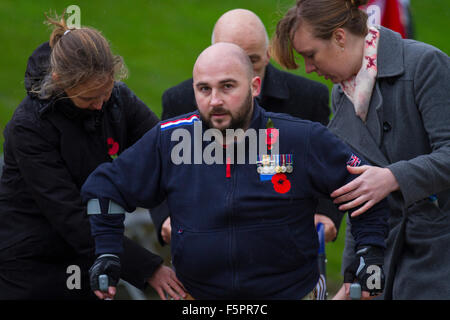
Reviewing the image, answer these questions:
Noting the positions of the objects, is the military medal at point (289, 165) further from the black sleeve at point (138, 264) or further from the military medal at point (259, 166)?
the black sleeve at point (138, 264)

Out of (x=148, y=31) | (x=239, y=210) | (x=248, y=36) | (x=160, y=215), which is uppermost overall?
(x=148, y=31)

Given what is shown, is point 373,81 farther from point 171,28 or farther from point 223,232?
point 171,28

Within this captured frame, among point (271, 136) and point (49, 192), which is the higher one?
point (271, 136)

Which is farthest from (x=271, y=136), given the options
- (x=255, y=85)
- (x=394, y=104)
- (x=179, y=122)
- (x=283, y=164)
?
(x=394, y=104)

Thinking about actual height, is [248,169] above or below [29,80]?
below

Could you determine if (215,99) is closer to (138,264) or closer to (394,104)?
(394,104)

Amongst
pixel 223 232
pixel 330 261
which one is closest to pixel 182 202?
pixel 223 232

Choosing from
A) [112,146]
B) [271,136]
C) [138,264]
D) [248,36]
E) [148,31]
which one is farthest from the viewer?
[148,31]

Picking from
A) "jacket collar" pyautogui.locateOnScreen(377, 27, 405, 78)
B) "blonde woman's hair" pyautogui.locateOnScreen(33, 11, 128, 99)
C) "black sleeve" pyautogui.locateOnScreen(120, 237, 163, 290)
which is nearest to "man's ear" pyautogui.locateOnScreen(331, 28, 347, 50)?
"jacket collar" pyautogui.locateOnScreen(377, 27, 405, 78)

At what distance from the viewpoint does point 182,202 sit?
3564 millimetres

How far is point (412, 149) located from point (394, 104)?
0.24 meters

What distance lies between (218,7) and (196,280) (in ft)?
42.3

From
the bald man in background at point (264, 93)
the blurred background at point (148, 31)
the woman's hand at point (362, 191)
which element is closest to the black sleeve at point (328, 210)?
the bald man in background at point (264, 93)

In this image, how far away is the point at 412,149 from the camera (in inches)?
152
